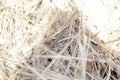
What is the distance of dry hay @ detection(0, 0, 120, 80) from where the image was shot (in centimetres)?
131

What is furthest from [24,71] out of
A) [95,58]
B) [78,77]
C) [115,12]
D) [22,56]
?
[115,12]

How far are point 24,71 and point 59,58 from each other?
0.17m

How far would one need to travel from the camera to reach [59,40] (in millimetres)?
1455

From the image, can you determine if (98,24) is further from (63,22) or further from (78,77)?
(78,77)

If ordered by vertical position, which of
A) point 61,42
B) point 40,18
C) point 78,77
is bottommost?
point 78,77

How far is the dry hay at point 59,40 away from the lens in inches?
51.6

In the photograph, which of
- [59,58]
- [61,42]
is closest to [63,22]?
[61,42]

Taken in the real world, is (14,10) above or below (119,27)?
above

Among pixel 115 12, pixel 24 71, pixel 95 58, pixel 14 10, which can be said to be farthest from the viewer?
pixel 115 12

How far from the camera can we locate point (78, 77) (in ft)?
4.26

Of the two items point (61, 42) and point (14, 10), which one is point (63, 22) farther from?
point (14, 10)

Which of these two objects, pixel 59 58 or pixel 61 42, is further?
pixel 61 42

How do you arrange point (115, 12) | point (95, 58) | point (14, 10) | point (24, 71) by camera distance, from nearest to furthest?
point (24, 71) → point (95, 58) → point (14, 10) → point (115, 12)

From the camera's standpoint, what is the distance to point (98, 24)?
5.08ft
